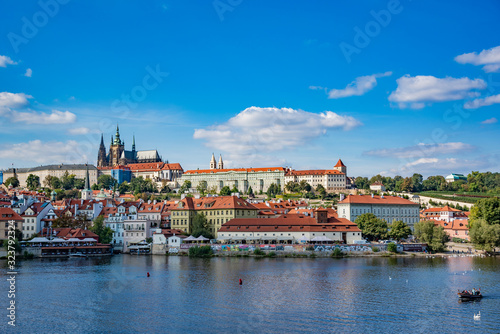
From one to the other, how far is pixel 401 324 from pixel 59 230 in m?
52.5

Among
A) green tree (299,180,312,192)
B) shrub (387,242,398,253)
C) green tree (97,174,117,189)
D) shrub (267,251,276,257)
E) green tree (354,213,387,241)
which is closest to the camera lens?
shrub (267,251,276,257)

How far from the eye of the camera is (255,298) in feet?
114

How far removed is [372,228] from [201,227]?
21.0 m

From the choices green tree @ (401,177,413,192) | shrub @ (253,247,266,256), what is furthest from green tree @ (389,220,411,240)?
green tree @ (401,177,413,192)

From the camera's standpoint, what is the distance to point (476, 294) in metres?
35.0

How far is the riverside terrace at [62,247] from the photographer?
6594cm

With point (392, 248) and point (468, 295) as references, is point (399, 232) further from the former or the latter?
point (468, 295)

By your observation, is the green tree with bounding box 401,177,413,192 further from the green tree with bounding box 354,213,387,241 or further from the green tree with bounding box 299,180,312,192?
the green tree with bounding box 354,213,387,241

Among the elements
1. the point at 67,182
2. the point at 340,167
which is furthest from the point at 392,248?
the point at 67,182

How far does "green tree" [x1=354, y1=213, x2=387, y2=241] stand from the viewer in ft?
235

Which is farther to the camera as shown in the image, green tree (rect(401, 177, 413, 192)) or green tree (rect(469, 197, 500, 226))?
green tree (rect(401, 177, 413, 192))

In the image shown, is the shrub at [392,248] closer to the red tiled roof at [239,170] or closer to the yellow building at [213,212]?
the yellow building at [213,212]

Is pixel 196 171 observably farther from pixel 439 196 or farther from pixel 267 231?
pixel 267 231

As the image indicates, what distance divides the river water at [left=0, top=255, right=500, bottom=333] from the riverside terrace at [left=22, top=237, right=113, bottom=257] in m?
13.7
